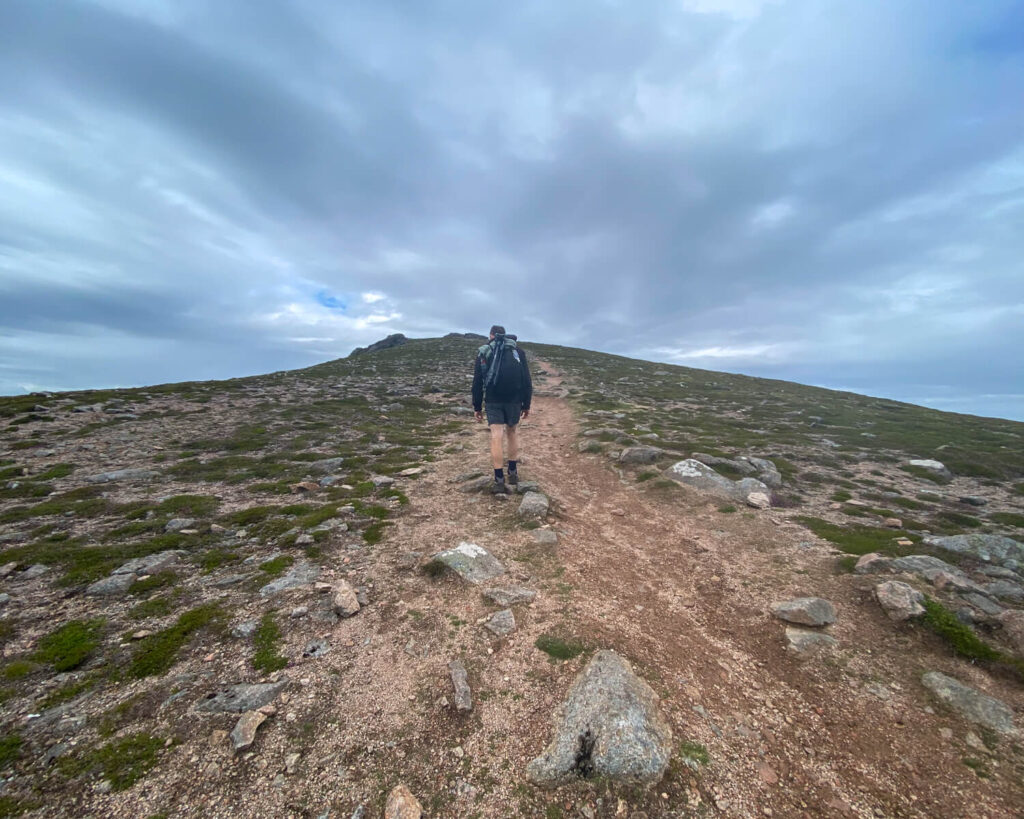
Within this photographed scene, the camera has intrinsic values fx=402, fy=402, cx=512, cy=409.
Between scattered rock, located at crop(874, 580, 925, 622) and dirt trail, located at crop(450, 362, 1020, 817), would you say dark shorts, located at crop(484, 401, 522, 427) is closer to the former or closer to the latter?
dirt trail, located at crop(450, 362, 1020, 817)

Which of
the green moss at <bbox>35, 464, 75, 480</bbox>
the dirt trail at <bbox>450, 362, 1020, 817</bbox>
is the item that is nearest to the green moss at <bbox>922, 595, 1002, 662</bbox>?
the dirt trail at <bbox>450, 362, 1020, 817</bbox>

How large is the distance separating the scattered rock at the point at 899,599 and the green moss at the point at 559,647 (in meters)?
4.98

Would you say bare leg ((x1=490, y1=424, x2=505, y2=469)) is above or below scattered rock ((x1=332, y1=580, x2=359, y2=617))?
above

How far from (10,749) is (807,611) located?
32.2 ft

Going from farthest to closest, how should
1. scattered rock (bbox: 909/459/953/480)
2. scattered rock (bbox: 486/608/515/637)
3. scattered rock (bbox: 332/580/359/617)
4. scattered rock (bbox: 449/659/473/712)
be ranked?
scattered rock (bbox: 909/459/953/480) < scattered rock (bbox: 332/580/359/617) < scattered rock (bbox: 486/608/515/637) < scattered rock (bbox: 449/659/473/712)

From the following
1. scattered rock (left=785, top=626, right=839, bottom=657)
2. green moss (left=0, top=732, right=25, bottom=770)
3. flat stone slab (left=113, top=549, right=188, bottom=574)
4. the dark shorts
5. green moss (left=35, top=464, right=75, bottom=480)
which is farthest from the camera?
the dark shorts

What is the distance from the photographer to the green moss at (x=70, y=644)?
498 cm

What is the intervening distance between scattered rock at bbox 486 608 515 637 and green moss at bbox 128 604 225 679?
13.0ft

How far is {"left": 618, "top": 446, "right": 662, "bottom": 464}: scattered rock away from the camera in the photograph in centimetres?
1488

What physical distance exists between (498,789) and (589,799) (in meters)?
0.87

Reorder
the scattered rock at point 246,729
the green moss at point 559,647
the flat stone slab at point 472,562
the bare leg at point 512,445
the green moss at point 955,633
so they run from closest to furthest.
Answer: the scattered rock at point 246,729 → the green moss at point 955,633 → the green moss at point 559,647 → the flat stone slab at point 472,562 → the bare leg at point 512,445

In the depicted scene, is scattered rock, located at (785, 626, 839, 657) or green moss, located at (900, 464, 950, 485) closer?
scattered rock, located at (785, 626, 839, 657)

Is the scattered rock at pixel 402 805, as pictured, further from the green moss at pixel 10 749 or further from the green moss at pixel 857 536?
the green moss at pixel 857 536

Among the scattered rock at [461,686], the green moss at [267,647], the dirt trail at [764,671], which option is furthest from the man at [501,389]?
the green moss at [267,647]
